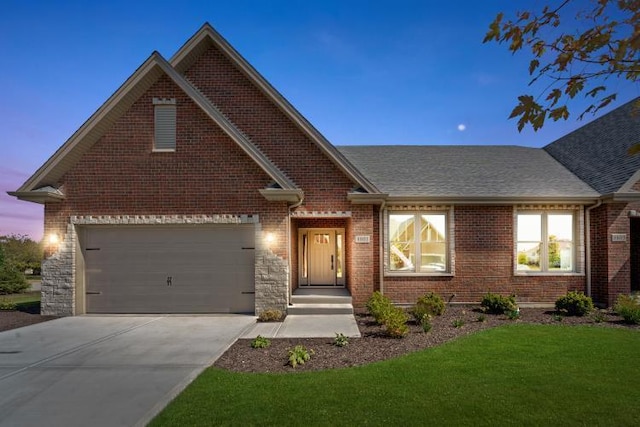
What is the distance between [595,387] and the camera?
5.53 m

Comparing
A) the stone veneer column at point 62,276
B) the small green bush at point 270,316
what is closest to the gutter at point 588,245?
the small green bush at point 270,316

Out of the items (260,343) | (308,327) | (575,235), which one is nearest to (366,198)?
(308,327)

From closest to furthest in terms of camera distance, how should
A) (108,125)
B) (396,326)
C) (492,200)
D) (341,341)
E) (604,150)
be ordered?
(341,341) → (396,326) → (108,125) → (492,200) → (604,150)

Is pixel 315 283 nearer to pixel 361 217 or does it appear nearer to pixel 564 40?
pixel 361 217

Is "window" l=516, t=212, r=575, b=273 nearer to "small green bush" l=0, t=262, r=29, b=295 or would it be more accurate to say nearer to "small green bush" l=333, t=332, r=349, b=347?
"small green bush" l=333, t=332, r=349, b=347

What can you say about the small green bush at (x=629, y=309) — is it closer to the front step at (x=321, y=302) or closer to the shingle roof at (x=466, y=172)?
the shingle roof at (x=466, y=172)

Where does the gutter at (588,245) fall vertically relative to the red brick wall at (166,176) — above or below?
below

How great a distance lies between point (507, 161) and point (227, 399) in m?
14.9

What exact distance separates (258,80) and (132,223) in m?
6.14

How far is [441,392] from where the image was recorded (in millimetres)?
5367

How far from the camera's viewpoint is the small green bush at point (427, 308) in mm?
9789

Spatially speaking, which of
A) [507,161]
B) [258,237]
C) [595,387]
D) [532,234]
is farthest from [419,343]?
[507,161]

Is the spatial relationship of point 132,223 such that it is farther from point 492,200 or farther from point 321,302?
point 492,200

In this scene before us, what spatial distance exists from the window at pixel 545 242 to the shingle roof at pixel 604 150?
1.73m
